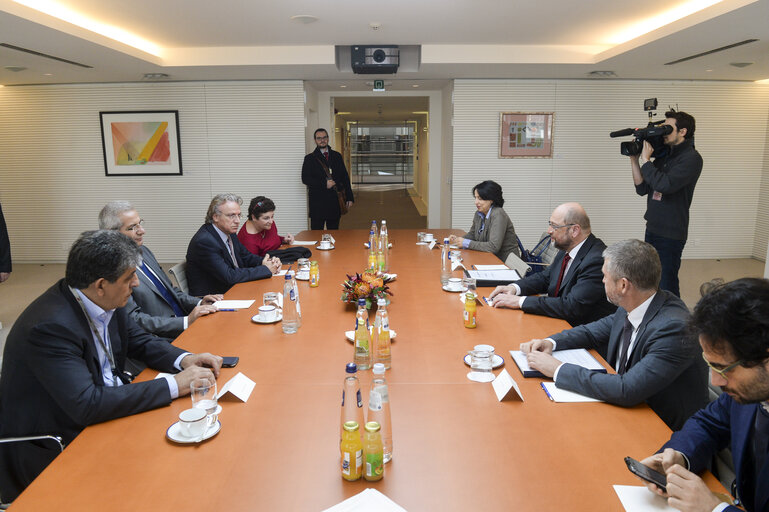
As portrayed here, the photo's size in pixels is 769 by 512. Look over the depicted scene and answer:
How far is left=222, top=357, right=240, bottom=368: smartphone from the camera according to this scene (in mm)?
2197

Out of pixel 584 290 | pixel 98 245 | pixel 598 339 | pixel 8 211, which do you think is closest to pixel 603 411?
pixel 598 339

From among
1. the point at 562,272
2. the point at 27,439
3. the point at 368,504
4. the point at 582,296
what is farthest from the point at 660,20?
the point at 27,439

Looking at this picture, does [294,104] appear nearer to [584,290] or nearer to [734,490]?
[584,290]

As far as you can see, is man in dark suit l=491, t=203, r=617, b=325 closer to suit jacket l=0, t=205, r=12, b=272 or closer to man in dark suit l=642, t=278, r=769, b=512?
man in dark suit l=642, t=278, r=769, b=512

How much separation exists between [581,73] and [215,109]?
16.1 feet

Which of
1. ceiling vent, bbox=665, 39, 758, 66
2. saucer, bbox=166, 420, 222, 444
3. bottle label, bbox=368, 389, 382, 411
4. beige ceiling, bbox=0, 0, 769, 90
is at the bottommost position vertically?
saucer, bbox=166, 420, 222, 444

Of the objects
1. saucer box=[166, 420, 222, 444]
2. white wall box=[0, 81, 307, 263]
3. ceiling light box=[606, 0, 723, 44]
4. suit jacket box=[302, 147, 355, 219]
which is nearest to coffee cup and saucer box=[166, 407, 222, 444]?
saucer box=[166, 420, 222, 444]

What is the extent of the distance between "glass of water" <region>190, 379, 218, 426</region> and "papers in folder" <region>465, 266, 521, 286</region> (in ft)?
6.73

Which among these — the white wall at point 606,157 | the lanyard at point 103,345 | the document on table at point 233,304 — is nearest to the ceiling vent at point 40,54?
the document on table at point 233,304

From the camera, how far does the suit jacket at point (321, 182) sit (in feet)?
23.0

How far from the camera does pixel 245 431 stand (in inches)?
66.4

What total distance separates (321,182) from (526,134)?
2942 mm

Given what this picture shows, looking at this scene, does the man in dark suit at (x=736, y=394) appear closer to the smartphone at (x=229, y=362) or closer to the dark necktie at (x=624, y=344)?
the dark necktie at (x=624, y=344)

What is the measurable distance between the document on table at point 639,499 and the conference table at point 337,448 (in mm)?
25
